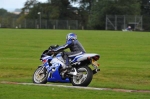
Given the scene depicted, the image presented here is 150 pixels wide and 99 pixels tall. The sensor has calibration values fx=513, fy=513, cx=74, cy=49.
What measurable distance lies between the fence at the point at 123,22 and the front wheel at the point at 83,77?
235ft

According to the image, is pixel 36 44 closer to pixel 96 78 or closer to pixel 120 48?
pixel 120 48

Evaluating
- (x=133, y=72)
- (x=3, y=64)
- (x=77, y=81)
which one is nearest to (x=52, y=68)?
(x=77, y=81)

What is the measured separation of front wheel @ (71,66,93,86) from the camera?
1523 centimetres

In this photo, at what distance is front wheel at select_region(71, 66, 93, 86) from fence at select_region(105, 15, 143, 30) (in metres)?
71.5

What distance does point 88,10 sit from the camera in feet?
394

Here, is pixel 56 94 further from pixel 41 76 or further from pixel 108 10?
pixel 108 10

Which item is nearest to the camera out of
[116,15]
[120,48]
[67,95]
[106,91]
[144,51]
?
[67,95]

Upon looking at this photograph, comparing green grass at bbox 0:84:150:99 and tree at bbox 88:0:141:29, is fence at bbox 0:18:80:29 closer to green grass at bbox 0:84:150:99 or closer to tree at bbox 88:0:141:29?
tree at bbox 88:0:141:29

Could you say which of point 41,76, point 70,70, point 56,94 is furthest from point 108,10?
point 56,94

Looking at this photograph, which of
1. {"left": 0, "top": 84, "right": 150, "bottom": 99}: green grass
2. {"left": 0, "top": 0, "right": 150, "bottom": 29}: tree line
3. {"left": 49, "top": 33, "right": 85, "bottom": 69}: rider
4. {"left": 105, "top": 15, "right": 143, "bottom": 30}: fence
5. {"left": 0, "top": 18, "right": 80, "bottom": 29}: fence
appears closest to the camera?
{"left": 0, "top": 84, "right": 150, "bottom": 99}: green grass

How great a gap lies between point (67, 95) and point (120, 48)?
2274cm

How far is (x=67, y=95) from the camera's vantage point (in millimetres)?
13133

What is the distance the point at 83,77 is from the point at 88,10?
345 ft

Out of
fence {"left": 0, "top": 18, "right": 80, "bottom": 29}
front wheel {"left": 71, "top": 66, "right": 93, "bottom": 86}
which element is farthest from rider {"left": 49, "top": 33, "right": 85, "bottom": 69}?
fence {"left": 0, "top": 18, "right": 80, "bottom": 29}
